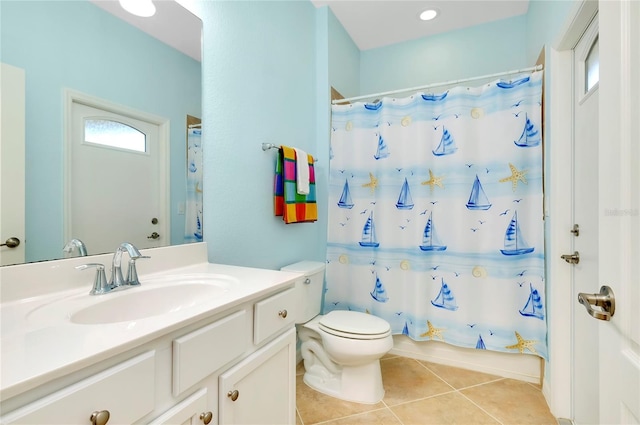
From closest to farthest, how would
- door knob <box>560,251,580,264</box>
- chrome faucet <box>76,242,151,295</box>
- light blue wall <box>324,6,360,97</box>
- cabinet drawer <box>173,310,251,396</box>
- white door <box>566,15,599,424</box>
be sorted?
cabinet drawer <box>173,310,251,396</box>, chrome faucet <box>76,242,151,295</box>, white door <box>566,15,599,424</box>, door knob <box>560,251,580,264</box>, light blue wall <box>324,6,360,97</box>

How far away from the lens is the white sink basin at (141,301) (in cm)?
79

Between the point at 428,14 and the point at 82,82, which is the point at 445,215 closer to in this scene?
the point at 428,14

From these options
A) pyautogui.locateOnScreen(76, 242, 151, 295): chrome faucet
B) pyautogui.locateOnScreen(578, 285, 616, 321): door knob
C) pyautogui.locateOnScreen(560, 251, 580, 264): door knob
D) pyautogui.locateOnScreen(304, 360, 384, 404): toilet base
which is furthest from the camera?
pyautogui.locateOnScreen(304, 360, 384, 404): toilet base

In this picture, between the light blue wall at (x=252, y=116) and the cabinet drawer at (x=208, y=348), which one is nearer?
the cabinet drawer at (x=208, y=348)

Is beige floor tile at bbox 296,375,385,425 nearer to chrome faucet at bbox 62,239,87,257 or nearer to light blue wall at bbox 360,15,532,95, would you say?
chrome faucet at bbox 62,239,87,257

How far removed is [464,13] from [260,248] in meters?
2.45

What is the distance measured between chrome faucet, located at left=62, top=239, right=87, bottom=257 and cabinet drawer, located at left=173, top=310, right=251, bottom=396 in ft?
1.79

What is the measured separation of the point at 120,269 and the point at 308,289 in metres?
1.12

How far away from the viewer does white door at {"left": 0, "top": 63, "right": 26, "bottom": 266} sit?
0.84m

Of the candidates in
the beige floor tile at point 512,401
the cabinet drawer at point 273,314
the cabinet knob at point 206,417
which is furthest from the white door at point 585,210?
the cabinet knob at point 206,417

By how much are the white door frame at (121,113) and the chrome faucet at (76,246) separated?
19 millimetres

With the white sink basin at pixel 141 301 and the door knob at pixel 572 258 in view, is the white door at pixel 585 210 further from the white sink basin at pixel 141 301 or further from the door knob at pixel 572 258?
the white sink basin at pixel 141 301

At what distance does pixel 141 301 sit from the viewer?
100cm

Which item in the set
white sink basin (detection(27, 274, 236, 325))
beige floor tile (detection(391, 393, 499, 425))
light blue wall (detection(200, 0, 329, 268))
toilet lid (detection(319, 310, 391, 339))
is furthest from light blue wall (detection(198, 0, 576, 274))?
beige floor tile (detection(391, 393, 499, 425))
